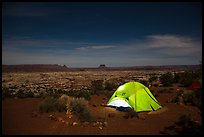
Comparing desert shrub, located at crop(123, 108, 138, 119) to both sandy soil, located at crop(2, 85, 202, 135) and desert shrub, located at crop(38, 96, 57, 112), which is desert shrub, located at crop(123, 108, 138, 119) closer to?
sandy soil, located at crop(2, 85, 202, 135)

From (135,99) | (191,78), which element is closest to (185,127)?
(135,99)

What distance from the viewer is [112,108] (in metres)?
12.8

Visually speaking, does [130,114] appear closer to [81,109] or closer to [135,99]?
[135,99]

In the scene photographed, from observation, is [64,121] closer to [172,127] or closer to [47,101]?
[47,101]

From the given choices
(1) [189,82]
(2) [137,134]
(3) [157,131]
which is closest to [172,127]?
(3) [157,131]

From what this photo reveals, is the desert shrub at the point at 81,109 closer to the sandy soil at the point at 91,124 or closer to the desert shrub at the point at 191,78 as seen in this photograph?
the sandy soil at the point at 91,124

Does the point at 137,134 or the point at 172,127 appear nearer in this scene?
the point at 137,134

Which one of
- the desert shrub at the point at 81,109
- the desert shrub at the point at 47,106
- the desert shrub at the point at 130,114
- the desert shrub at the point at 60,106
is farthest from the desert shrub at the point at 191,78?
the desert shrub at the point at 47,106

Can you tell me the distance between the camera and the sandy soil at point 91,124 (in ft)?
29.4

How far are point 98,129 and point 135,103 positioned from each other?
3.58 meters

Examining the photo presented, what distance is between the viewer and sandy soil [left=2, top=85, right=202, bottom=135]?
896cm

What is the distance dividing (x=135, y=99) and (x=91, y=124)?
342cm

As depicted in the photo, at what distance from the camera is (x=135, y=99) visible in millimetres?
12344

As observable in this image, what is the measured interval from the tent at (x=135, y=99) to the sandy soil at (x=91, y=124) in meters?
0.40
